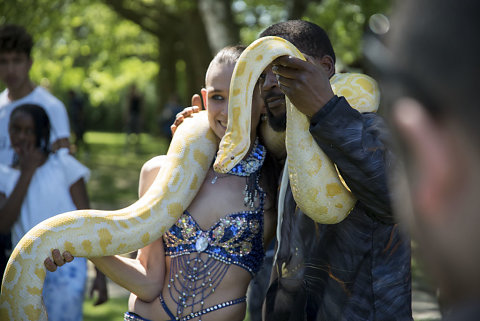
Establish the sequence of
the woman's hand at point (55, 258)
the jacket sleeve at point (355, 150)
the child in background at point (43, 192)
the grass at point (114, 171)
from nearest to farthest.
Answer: the jacket sleeve at point (355, 150)
the woman's hand at point (55, 258)
the child in background at point (43, 192)
the grass at point (114, 171)

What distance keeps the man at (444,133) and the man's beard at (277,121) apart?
1910 millimetres

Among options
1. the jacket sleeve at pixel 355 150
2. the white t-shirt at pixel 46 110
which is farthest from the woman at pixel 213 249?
the white t-shirt at pixel 46 110

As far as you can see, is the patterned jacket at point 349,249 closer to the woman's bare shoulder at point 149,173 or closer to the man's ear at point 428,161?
the woman's bare shoulder at point 149,173

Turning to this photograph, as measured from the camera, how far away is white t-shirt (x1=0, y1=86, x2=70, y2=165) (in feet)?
16.4

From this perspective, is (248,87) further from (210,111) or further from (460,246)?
(460,246)

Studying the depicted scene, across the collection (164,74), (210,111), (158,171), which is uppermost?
(210,111)

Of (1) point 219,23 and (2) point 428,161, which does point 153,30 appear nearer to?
(1) point 219,23

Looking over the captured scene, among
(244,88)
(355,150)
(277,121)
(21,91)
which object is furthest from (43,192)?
(355,150)

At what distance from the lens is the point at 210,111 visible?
118 inches

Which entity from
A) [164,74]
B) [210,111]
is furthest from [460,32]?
[164,74]

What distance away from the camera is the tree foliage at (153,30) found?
1122 centimetres

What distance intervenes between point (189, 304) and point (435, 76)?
7.39 feet

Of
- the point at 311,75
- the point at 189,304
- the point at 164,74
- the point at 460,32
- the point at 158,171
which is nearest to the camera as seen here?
→ the point at 460,32

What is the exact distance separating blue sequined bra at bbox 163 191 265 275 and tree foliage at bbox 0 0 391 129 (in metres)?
3.44
